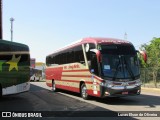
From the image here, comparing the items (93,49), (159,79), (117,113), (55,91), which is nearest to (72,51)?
(93,49)

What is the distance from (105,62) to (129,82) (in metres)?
1.48

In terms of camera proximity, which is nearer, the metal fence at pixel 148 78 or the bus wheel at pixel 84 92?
the bus wheel at pixel 84 92

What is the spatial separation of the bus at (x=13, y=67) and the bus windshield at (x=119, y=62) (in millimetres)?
5059

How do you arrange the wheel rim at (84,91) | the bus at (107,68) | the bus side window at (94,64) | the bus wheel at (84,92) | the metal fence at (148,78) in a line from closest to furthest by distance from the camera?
the bus at (107,68), the bus side window at (94,64), the bus wheel at (84,92), the wheel rim at (84,91), the metal fence at (148,78)

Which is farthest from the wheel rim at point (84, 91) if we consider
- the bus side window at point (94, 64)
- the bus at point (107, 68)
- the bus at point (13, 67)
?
the bus at point (13, 67)

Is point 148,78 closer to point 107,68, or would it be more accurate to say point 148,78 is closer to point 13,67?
point 13,67

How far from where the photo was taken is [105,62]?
17344 millimetres

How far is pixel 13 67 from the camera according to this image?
772 inches

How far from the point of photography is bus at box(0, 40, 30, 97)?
18969 millimetres

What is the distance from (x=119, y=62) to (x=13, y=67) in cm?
584

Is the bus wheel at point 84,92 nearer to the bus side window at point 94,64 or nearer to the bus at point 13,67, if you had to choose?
the bus side window at point 94,64

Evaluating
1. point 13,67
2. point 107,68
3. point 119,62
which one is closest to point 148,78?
point 119,62

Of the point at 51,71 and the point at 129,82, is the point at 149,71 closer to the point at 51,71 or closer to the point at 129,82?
the point at 51,71

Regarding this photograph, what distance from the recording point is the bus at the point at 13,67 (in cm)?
1897
